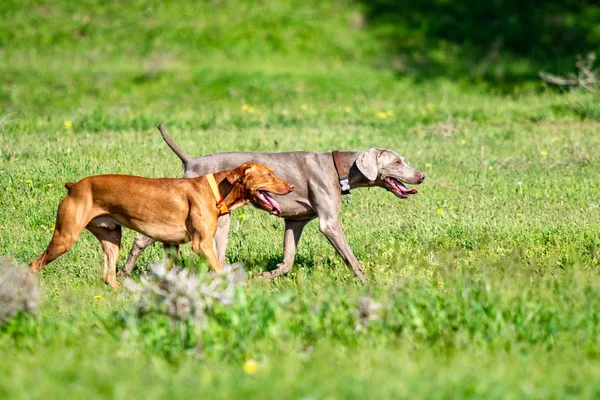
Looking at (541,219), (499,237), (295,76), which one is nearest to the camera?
(499,237)

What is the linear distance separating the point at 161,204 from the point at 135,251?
1.02 m

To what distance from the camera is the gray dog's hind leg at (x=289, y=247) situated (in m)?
8.07

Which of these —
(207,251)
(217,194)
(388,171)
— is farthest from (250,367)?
(388,171)

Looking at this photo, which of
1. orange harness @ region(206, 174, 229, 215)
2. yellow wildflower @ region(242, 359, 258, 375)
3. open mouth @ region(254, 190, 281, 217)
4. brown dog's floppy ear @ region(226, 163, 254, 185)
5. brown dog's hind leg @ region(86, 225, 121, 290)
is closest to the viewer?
yellow wildflower @ region(242, 359, 258, 375)

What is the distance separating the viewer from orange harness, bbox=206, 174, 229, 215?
7367 millimetres

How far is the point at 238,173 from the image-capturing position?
295 inches

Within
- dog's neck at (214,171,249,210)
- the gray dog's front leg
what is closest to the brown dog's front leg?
dog's neck at (214,171,249,210)

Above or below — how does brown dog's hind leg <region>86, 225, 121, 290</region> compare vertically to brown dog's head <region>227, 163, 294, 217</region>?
below

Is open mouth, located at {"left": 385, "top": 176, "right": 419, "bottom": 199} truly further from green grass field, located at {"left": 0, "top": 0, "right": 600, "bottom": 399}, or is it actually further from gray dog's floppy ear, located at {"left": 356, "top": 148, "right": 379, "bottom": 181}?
green grass field, located at {"left": 0, "top": 0, "right": 600, "bottom": 399}

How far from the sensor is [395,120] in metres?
14.6

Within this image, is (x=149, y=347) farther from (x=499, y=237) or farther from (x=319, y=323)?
(x=499, y=237)

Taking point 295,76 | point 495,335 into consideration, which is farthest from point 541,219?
point 295,76

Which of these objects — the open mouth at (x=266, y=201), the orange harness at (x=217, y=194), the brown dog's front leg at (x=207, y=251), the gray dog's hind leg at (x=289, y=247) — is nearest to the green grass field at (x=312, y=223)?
the gray dog's hind leg at (x=289, y=247)

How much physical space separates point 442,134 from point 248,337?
871cm
